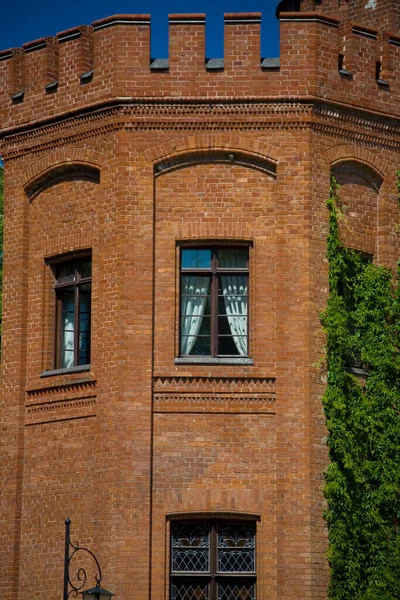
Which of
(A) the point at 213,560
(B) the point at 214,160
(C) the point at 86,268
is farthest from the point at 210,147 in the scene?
(A) the point at 213,560

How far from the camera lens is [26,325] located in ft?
75.8

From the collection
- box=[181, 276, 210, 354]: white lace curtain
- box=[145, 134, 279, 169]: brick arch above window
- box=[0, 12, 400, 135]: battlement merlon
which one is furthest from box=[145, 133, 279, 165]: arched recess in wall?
box=[181, 276, 210, 354]: white lace curtain

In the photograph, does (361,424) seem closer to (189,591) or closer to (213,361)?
(213,361)

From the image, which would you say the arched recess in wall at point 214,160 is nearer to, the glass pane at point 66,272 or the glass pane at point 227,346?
the glass pane at point 66,272

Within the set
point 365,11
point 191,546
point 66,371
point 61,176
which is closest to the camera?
point 191,546

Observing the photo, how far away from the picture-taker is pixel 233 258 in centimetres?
2217

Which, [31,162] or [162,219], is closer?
[162,219]

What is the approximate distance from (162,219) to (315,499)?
17.0ft

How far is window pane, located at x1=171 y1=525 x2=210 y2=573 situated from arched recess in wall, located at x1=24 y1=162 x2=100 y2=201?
6.02 metres

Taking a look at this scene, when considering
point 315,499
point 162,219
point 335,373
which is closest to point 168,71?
point 162,219

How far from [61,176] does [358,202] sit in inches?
202

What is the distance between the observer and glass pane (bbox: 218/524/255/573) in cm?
2102

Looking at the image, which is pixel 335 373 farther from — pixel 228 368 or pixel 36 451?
pixel 36 451

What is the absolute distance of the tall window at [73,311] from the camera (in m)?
22.7
